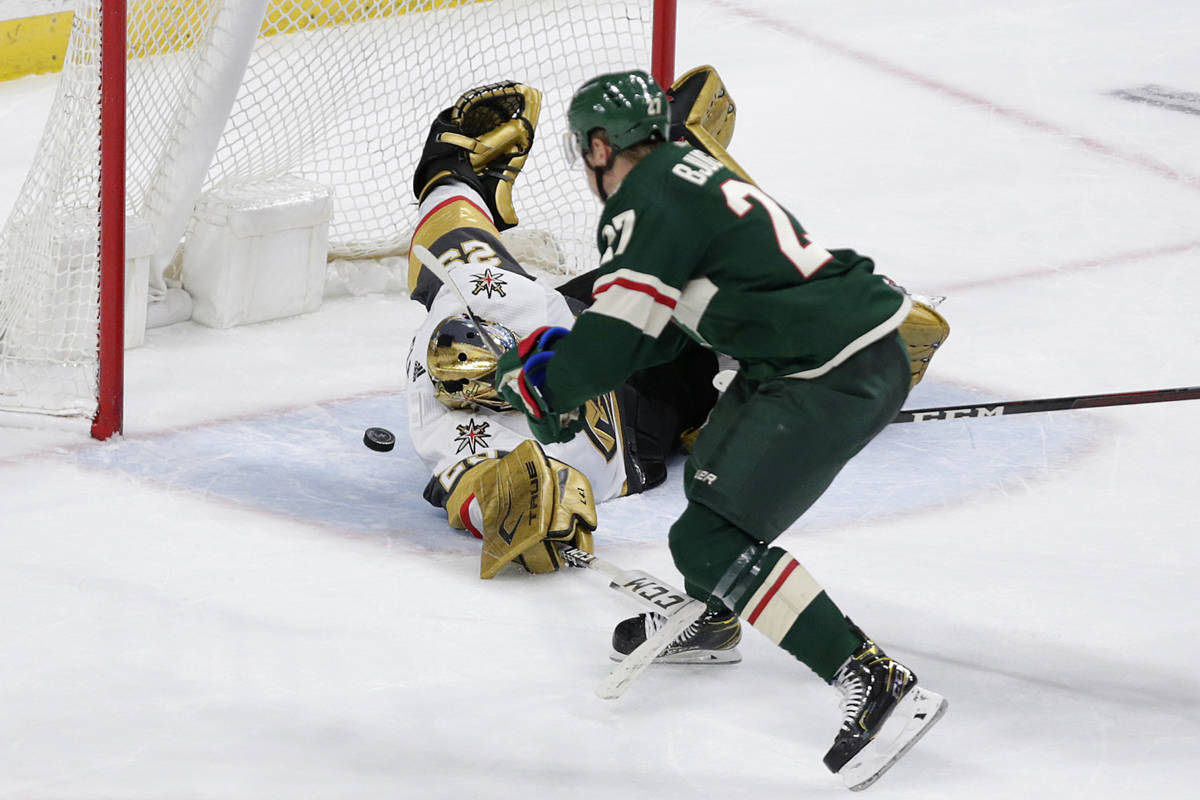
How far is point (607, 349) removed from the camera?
237 centimetres

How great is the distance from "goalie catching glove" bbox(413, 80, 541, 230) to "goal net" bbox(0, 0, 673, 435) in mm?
469

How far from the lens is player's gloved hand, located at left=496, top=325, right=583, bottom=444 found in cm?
249

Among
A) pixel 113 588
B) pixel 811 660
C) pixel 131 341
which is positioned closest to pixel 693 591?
pixel 811 660

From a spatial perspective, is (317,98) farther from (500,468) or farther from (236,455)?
(500,468)

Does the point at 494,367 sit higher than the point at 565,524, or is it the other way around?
the point at 494,367

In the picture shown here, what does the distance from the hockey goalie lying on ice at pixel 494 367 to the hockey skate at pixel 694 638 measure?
0.88 ft

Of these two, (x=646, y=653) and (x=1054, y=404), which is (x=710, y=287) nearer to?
(x=646, y=653)

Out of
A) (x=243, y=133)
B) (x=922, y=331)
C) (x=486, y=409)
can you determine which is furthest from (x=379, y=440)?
(x=243, y=133)

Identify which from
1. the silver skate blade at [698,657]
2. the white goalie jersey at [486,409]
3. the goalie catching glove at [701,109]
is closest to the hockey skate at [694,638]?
the silver skate blade at [698,657]

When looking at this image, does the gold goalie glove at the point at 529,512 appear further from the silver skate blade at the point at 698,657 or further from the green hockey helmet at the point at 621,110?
the green hockey helmet at the point at 621,110

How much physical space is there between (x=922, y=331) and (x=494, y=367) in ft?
2.79

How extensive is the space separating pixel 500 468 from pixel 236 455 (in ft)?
2.21

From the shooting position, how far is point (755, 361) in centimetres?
248

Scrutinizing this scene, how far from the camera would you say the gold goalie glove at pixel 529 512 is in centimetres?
296
